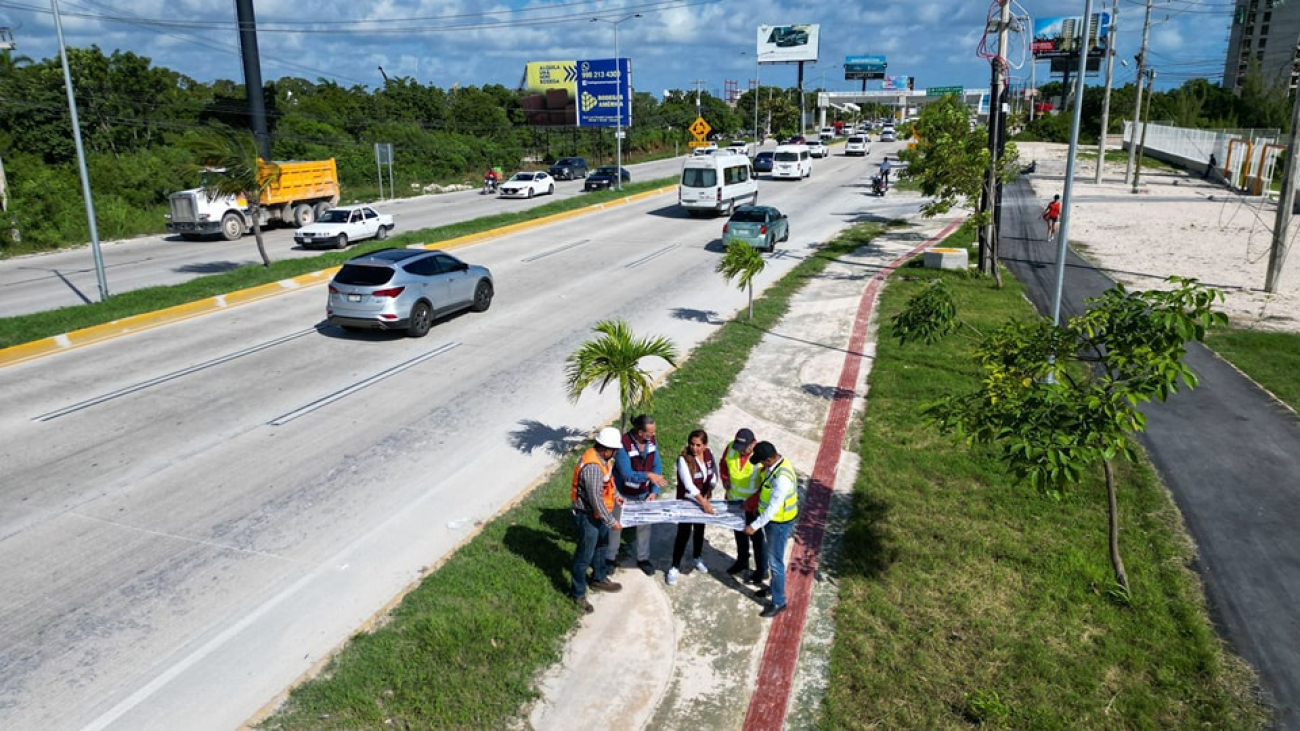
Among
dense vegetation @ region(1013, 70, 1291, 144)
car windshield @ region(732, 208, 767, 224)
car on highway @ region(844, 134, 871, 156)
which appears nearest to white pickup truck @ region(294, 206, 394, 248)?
car windshield @ region(732, 208, 767, 224)

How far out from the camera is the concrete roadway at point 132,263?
71.3 ft

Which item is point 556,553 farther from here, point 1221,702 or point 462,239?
point 462,239

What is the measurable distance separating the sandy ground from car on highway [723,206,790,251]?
8467mm

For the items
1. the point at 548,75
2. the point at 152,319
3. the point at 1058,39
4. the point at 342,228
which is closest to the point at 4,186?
the point at 342,228

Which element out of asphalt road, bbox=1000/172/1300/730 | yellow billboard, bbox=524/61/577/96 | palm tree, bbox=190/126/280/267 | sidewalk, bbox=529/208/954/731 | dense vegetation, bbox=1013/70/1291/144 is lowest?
sidewalk, bbox=529/208/954/731

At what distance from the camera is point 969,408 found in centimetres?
698

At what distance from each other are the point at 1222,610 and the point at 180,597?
909 cm

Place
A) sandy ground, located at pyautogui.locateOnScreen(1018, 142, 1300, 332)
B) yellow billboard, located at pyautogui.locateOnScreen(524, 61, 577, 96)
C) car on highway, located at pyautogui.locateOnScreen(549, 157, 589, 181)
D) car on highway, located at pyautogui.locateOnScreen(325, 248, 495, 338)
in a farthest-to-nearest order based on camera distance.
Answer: yellow billboard, located at pyautogui.locateOnScreen(524, 61, 577, 96)
car on highway, located at pyautogui.locateOnScreen(549, 157, 589, 181)
sandy ground, located at pyautogui.locateOnScreen(1018, 142, 1300, 332)
car on highway, located at pyautogui.locateOnScreen(325, 248, 495, 338)

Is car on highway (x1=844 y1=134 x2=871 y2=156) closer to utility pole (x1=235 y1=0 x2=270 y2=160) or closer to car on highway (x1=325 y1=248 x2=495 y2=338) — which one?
utility pole (x1=235 y1=0 x2=270 y2=160)

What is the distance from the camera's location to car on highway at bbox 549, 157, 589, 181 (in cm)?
5697

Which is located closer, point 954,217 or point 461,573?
point 461,573

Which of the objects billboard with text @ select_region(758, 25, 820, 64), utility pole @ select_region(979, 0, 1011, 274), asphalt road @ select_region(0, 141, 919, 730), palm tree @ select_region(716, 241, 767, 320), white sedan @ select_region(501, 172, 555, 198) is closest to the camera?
asphalt road @ select_region(0, 141, 919, 730)

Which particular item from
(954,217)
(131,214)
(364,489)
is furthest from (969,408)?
(131,214)

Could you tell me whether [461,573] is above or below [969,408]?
below
